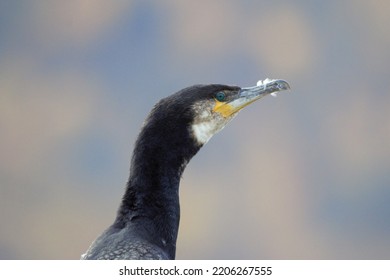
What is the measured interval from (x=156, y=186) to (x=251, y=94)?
2.67 ft

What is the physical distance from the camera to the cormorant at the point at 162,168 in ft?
10.8

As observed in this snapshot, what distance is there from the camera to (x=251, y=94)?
384cm

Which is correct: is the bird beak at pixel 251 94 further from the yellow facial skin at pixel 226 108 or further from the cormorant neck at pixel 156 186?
the cormorant neck at pixel 156 186

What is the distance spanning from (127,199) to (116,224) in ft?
0.44

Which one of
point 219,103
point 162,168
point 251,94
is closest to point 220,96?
point 219,103

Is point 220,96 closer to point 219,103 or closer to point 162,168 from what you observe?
point 219,103

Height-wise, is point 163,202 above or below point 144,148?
below

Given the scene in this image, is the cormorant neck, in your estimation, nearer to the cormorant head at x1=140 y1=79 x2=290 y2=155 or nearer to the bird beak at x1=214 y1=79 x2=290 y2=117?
the cormorant head at x1=140 y1=79 x2=290 y2=155

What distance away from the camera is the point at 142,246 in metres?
3.10
